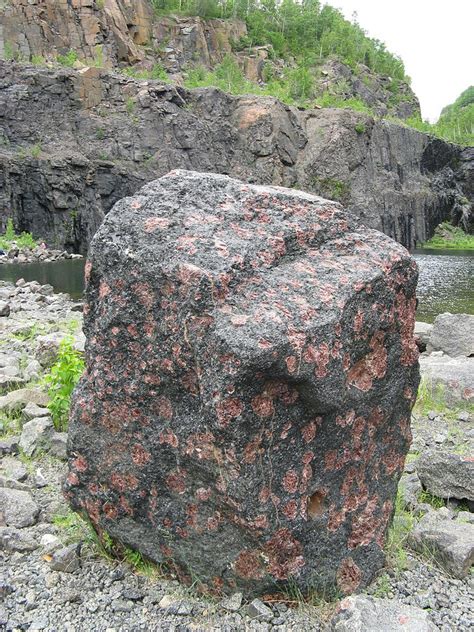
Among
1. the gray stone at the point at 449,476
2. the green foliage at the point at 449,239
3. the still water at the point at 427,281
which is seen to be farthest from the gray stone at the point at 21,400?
the green foliage at the point at 449,239

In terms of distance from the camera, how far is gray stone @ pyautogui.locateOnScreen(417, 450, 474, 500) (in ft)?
15.9

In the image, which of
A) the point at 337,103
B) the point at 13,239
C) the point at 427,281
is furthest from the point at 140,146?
the point at 337,103

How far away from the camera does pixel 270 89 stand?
69688 mm

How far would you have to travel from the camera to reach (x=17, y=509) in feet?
14.0

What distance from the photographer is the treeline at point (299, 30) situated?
3265 inches

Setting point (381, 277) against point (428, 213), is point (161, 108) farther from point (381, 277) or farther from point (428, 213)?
point (381, 277)

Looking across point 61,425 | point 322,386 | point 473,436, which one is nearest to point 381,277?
point 322,386

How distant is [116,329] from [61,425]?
8.70ft

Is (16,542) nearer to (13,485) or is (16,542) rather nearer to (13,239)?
(13,485)

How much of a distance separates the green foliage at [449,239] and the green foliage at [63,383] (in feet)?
235

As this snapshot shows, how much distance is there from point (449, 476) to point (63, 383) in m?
3.61

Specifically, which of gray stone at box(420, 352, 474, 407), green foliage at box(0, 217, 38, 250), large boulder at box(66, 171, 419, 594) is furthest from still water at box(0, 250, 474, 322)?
large boulder at box(66, 171, 419, 594)

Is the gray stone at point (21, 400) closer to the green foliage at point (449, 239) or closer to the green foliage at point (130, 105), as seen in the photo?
the green foliage at point (130, 105)

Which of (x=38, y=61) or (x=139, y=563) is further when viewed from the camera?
(x=38, y=61)
